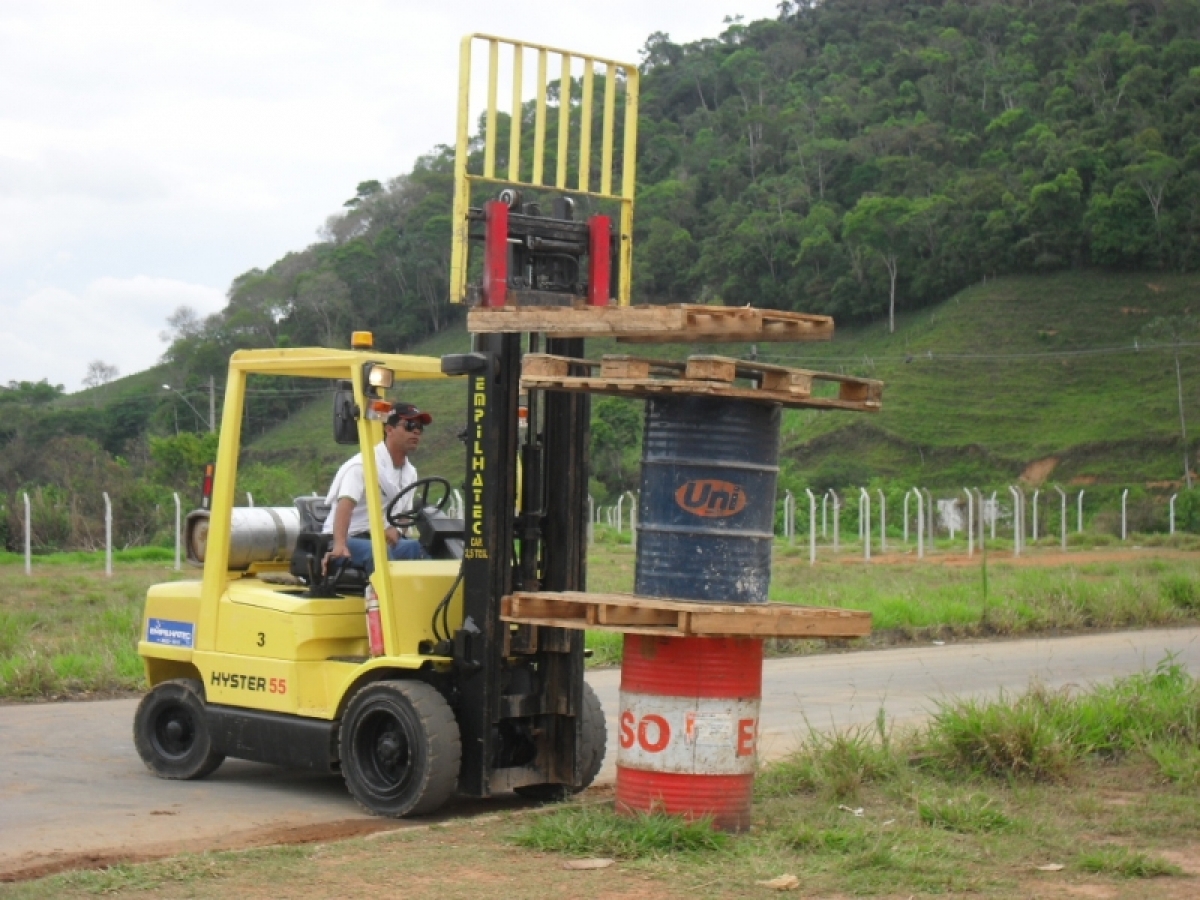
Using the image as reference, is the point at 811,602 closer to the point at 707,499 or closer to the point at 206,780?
the point at 206,780

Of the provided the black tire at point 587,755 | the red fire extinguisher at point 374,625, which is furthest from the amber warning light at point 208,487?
the black tire at point 587,755

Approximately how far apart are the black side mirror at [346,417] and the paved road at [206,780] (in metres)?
1.94

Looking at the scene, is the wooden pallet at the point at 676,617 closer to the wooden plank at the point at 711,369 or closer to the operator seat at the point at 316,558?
the wooden plank at the point at 711,369

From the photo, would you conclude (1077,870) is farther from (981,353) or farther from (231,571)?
(981,353)

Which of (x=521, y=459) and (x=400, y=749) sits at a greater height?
(x=521, y=459)

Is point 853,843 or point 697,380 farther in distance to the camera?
point 853,843

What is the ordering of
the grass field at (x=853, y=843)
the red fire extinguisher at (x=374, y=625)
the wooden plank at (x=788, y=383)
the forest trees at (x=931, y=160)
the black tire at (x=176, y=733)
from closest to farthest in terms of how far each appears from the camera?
the grass field at (x=853, y=843) → the wooden plank at (x=788, y=383) → the red fire extinguisher at (x=374, y=625) → the black tire at (x=176, y=733) → the forest trees at (x=931, y=160)

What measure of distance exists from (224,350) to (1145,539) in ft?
157

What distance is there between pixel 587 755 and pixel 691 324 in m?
2.70

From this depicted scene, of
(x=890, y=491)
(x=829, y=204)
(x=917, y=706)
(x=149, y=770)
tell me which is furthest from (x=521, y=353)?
(x=829, y=204)

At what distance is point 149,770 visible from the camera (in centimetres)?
932

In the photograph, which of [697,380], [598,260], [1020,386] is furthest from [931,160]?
[697,380]

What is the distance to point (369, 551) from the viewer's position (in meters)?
8.55

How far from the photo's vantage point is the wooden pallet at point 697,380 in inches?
260
